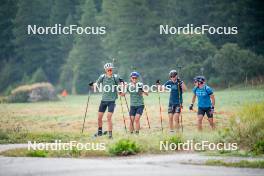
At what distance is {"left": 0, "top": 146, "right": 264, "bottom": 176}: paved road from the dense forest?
3085cm

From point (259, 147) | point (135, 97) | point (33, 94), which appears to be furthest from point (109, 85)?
point (33, 94)

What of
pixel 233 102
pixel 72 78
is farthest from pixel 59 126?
pixel 72 78

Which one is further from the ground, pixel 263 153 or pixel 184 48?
pixel 184 48

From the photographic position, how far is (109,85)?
56.0 ft

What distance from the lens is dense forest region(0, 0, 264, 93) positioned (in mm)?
51188

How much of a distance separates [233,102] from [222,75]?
1866 cm

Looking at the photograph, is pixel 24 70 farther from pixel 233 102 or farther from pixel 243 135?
pixel 243 135

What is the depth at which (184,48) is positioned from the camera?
185 feet

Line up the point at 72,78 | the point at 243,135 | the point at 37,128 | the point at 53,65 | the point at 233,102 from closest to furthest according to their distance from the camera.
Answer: the point at 243,135
the point at 37,128
the point at 233,102
the point at 72,78
the point at 53,65

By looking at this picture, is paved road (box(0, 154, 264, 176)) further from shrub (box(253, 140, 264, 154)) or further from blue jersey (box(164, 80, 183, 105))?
blue jersey (box(164, 80, 183, 105))

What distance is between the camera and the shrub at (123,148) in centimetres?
1378

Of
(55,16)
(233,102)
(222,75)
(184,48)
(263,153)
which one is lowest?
(263,153)

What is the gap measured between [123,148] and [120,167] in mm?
2116

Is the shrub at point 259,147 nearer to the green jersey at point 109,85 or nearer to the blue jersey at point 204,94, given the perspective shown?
the blue jersey at point 204,94
